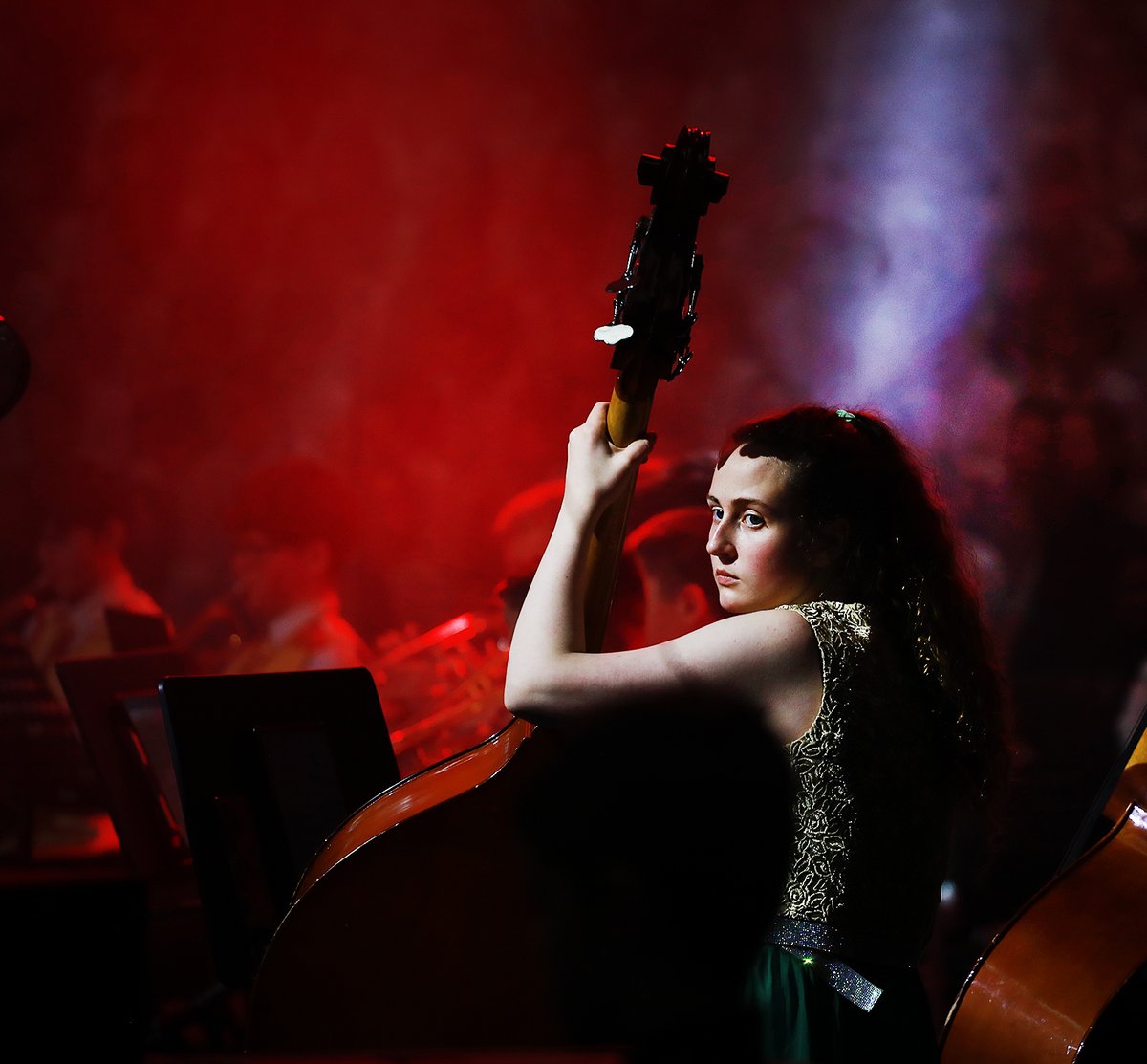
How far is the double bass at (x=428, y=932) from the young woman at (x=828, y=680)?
107 mm

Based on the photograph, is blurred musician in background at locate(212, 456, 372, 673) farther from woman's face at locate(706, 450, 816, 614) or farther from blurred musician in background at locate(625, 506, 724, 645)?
woman's face at locate(706, 450, 816, 614)

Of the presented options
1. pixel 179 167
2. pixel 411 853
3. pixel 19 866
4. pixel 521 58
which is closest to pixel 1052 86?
pixel 521 58

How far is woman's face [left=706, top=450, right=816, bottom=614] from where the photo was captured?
1218 millimetres

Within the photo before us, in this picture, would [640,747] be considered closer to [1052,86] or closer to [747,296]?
[747,296]

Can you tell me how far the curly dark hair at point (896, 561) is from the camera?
1.20 m

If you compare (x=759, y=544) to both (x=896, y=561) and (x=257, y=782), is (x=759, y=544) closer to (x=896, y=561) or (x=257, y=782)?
(x=896, y=561)

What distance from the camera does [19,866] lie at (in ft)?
10.5

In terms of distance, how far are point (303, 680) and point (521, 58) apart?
9.29 ft

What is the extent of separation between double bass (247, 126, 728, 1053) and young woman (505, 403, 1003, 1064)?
0.11 meters

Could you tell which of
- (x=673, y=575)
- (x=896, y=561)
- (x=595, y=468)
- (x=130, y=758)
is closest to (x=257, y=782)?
(x=595, y=468)

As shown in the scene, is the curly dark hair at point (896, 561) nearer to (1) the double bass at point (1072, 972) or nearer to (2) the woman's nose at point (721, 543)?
(2) the woman's nose at point (721, 543)

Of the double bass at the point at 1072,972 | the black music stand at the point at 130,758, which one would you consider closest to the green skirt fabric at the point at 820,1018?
the double bass at the point at 1072,972

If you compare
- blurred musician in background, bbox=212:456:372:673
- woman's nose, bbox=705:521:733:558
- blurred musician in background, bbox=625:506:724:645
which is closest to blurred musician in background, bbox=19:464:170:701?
blurred musician in background, bbox=212:456:372:673

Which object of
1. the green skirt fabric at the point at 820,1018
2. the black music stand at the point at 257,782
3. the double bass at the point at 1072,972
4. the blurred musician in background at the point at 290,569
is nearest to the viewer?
the green skirt fabric at the point at 820,1018
